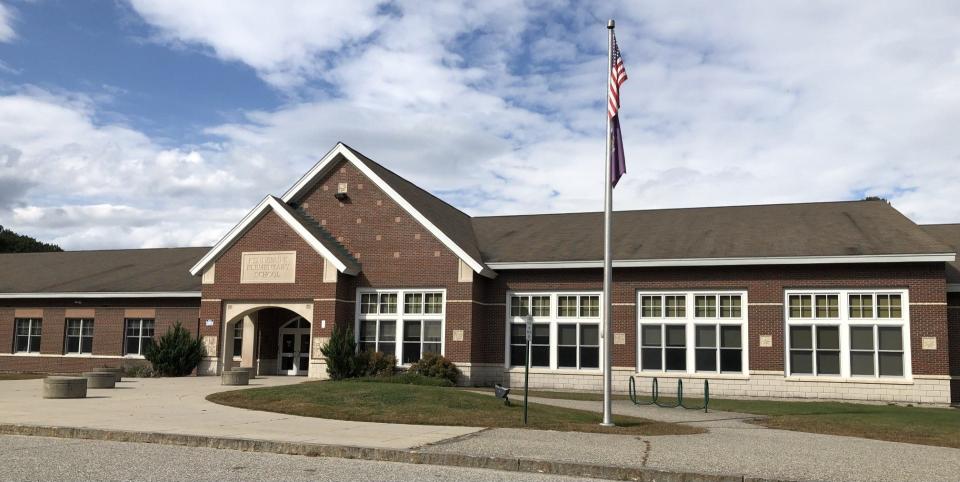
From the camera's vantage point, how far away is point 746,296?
2686 cm

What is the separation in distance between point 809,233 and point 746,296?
3.57 metres

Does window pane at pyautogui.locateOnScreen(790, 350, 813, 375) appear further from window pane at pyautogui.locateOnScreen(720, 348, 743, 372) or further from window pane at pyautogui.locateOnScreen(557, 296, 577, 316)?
window pane at pyautogui.locateOnScreen(557, 296, 577, 316)

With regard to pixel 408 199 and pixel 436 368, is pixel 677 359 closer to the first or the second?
pixel 436 368

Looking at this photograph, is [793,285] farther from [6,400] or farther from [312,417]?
[6,400]

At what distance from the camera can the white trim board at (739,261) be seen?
2465cm

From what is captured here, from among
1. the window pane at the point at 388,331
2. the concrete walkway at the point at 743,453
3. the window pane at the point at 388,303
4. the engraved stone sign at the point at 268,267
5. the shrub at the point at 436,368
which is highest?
the engraved stone sign at the point at 268,267

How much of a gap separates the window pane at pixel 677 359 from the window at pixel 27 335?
88.1ft

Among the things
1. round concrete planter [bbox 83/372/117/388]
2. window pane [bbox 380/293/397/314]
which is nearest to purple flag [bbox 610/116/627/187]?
window pane [bbox 380/293/397/314]

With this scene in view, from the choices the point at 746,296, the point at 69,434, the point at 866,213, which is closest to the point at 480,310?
the point at 746,296

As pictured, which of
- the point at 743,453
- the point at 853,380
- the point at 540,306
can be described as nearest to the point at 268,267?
the point at 540,306

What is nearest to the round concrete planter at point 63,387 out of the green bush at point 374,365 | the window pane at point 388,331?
the green bush at point 374,365

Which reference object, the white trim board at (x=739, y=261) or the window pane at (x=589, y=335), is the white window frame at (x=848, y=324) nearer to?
the white trim board at (x=739, y=261)

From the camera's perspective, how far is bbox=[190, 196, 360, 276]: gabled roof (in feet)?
93.7

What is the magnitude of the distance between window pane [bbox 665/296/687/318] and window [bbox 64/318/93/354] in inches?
943
